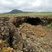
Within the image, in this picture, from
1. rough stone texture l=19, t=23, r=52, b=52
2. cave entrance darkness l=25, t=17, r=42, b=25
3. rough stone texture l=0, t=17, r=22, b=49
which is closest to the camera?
rough stone texture l=0, t=17, r=22, b=49

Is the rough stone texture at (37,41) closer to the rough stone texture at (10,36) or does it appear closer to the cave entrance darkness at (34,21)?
the rough stone texture at (10,36)

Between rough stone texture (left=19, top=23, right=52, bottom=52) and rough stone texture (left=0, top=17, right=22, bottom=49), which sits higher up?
rough stone texture (left=0, top=17, right=22, bottom=49)

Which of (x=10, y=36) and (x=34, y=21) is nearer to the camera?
(x=10, y=36)

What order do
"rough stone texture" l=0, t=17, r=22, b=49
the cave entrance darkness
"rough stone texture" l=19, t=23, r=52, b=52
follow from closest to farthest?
"rough stone texture" l=0, t=17, r=22, b=49 < "rough stone texture" l=19, t=23, r=52, b=52 < the cave entrance darkness

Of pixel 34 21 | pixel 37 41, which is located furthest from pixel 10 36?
pixel 34 21

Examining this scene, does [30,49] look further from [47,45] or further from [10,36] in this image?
[47,45]

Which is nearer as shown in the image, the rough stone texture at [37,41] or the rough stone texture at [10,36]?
the rough stone texture at [10,36]

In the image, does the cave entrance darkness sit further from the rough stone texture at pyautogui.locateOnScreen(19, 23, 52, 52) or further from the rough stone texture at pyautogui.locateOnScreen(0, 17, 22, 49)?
the rough stone texture at pyautogui.locateOnScreen(0, 17, 22, 49)

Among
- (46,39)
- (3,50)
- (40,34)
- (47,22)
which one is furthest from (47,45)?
(47,22)

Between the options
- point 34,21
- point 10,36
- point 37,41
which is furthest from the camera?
point 34,21

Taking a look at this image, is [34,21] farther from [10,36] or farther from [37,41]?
[10,36]

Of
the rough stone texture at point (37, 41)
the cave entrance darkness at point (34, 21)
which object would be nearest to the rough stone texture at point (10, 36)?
the rough stone texture at point (37, 41)

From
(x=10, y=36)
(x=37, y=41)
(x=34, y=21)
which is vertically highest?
(x=10, y=36)

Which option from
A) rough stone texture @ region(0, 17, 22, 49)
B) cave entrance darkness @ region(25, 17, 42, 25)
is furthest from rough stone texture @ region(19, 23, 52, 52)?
cave entrance darkness @ region(25, 17, 42, 25)
